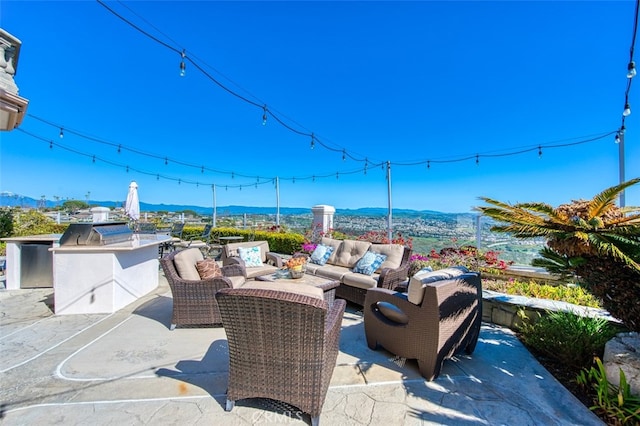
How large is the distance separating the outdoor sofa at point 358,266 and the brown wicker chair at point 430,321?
3.63 ft

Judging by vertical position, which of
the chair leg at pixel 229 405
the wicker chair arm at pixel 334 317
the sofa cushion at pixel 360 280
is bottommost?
the chair leg at pixel 229 405

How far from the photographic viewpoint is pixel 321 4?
5.91 meters

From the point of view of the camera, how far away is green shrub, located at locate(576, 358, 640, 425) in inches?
63.9

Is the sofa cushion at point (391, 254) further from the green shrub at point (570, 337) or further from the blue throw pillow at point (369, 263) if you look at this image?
the green shrub at point (570, 337)

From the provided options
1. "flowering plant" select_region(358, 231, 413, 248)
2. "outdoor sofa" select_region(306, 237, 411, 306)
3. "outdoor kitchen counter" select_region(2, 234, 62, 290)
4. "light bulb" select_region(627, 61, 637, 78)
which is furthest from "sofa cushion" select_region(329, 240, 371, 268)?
"outdoor kitchen counter" select_region(2, 234, 62, 290)

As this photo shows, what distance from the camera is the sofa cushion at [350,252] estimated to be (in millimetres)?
4637

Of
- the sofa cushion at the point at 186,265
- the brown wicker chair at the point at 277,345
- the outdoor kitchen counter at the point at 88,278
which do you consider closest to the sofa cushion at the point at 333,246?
the sofa cushion at the point at 186,265

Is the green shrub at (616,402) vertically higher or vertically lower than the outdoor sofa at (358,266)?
lower

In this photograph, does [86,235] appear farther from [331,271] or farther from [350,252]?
[350,252]

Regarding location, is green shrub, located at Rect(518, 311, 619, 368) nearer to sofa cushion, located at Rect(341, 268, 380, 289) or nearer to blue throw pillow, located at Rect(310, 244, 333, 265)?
sofa cushion, located at Rect(341, 268, 380, 289)

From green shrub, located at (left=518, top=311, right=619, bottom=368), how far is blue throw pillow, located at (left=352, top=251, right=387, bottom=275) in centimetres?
195

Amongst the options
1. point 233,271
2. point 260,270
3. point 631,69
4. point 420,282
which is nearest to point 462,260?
point 420,282

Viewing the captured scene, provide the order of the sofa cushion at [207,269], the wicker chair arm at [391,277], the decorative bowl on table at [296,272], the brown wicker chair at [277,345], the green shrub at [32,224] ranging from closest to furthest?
the brown wicker chair at [277,345] < the sofa cushion at [207,269] < the wicker chair arm at [391,277] < the decorative bowl on table at [296,272] < the green shrub at [32,224]

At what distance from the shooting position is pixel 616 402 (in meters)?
1.73
